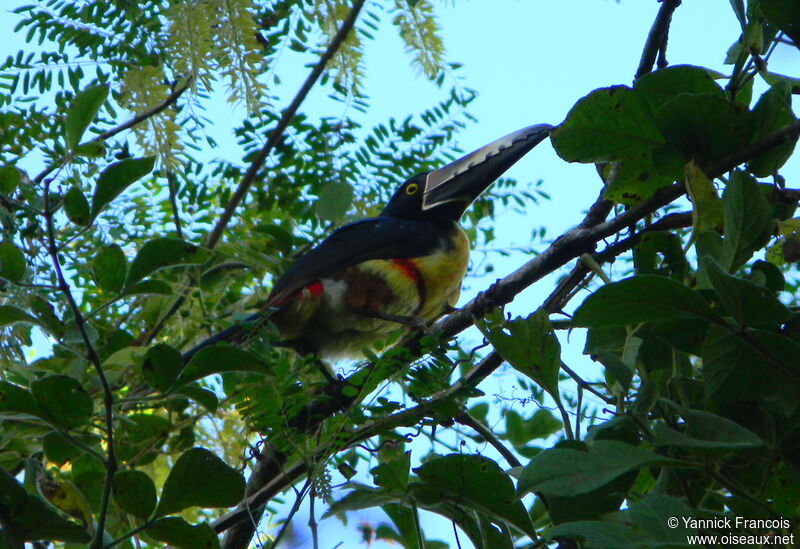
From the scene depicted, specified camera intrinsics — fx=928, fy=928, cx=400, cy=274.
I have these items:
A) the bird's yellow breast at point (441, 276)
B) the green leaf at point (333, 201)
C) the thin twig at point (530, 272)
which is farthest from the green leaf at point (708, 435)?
the bird's yellow breast at point (441, 276)

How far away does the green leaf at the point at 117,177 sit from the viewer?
1.50 m

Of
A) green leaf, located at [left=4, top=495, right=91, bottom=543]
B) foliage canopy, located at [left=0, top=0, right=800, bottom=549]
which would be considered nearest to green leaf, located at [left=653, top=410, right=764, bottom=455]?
foliage canopy, located at [left=0, top=0, right=800, bottom=549]

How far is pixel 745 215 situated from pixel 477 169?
2.91 m

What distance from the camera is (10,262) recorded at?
1600mm

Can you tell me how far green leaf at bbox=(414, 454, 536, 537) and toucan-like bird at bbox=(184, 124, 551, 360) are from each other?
2298 millimetres

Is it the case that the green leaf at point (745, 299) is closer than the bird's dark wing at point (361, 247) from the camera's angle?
Yes

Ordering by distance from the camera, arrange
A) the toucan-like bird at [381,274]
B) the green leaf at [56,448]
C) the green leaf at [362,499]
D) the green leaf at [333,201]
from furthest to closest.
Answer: the toucan-like bird at [381,274]
the green leaf at [333,201]
the green leaf at [56,448]
the green leaf at [362,499]

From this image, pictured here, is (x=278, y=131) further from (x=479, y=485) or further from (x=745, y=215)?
(x=745, y=215)

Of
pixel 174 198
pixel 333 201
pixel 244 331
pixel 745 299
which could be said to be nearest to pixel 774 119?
pixel 745 299

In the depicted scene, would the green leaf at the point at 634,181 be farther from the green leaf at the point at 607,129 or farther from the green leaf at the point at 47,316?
the green leaf at the point at 47,316

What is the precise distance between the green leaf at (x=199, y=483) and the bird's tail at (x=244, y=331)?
0.49 m

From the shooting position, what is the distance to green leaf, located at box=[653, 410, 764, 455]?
1.01 meters

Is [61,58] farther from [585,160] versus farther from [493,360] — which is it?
[585,160]

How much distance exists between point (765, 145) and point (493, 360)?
0.70m
